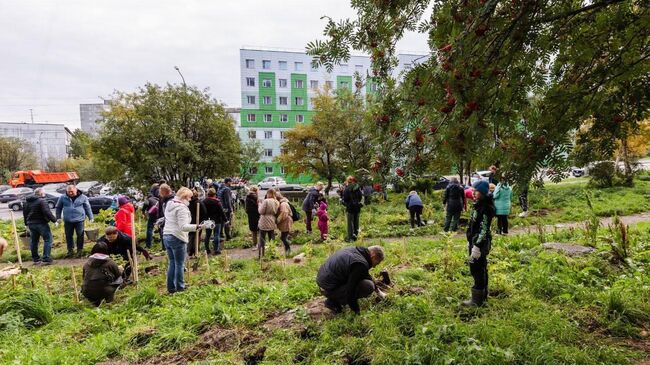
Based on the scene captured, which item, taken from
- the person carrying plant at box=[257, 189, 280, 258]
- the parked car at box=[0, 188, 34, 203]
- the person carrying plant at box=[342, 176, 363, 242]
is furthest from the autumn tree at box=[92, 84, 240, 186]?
the parked car at box=[0, 188, 34, 203]

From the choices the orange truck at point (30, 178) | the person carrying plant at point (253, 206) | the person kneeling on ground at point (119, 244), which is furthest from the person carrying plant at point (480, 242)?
the orange truck at point (30, 178)

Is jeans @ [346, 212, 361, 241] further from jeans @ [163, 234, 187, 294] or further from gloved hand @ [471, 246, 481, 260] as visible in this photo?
gloved hand @ [471, 246, 481, 260]

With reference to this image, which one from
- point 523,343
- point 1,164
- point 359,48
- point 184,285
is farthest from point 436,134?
point 1,164

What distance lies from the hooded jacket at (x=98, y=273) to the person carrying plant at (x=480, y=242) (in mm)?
5383

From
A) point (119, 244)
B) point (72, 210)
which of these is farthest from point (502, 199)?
point (72, 210)

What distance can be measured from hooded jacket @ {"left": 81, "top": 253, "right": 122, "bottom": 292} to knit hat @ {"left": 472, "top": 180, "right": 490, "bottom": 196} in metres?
5.70

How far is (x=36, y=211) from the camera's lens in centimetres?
889

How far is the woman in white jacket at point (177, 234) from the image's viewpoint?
20.1ft

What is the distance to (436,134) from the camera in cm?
306

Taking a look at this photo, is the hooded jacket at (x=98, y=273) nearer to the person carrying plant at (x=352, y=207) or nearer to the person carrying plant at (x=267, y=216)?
the person carrying plant at (x=267, y=216)

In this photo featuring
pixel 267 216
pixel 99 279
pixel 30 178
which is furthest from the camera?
pixel 30 178

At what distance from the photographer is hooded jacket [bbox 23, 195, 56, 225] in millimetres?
8867

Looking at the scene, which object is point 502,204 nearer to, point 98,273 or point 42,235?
point 98,273

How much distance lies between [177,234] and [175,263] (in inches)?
20.4
